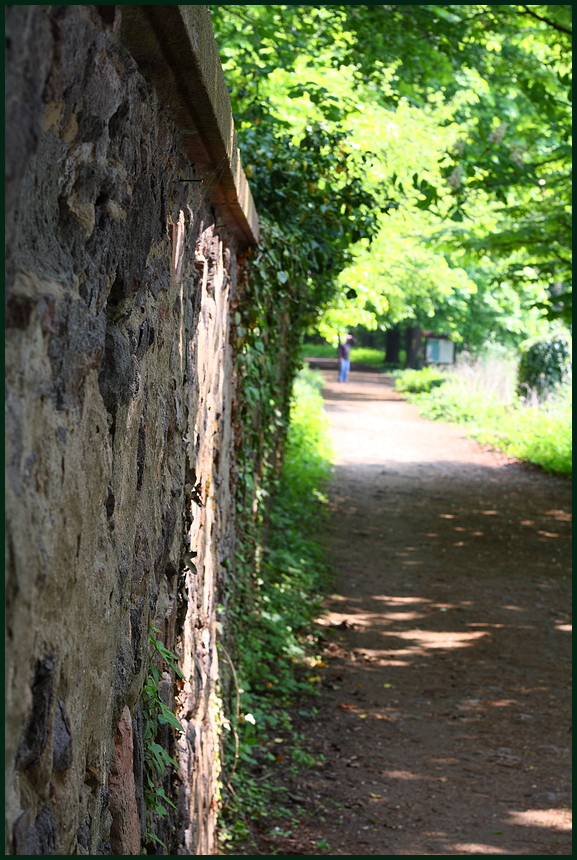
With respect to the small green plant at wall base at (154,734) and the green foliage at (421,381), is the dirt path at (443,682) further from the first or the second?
the green foliage at (421,381)

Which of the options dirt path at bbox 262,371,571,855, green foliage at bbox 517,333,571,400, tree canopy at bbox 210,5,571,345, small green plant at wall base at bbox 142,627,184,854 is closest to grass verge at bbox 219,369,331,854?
dirt path at bbox 262,371,571,855

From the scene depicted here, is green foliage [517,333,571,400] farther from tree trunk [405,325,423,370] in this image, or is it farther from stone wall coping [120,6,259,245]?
stone wall coping [120,6,259,245]

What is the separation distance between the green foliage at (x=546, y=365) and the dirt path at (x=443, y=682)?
8845 mm

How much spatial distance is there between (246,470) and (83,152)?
12.5ft

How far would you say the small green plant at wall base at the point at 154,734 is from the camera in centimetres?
198

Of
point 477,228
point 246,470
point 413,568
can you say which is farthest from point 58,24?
point 477,228

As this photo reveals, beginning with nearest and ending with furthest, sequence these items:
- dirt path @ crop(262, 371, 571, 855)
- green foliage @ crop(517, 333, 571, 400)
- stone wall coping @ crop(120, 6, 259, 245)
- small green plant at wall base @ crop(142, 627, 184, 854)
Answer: stone wall coping @ crop(120, 6, 259, 245)
small green plant at wall base @ crop(142, 627, 184, 854)
dirt path @ crop(262, 371, 571, 855)
green foliage @ crop(517, 333, 571, 400)

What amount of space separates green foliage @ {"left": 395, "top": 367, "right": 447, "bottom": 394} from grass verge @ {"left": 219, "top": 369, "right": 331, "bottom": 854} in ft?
55.8

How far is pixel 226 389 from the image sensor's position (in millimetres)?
3908

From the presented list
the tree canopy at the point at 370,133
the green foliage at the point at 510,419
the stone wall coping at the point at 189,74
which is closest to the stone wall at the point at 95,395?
the stone wall coping at the point at 189,74

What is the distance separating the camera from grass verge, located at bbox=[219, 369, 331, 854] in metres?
4.05

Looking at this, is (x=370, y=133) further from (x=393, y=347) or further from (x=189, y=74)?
(x=393, y=347)

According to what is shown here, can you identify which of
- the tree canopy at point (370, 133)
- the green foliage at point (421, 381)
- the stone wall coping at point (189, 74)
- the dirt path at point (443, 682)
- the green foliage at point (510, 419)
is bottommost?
the dirt path at point (443, 682)

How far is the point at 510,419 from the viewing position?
18.6 meters
